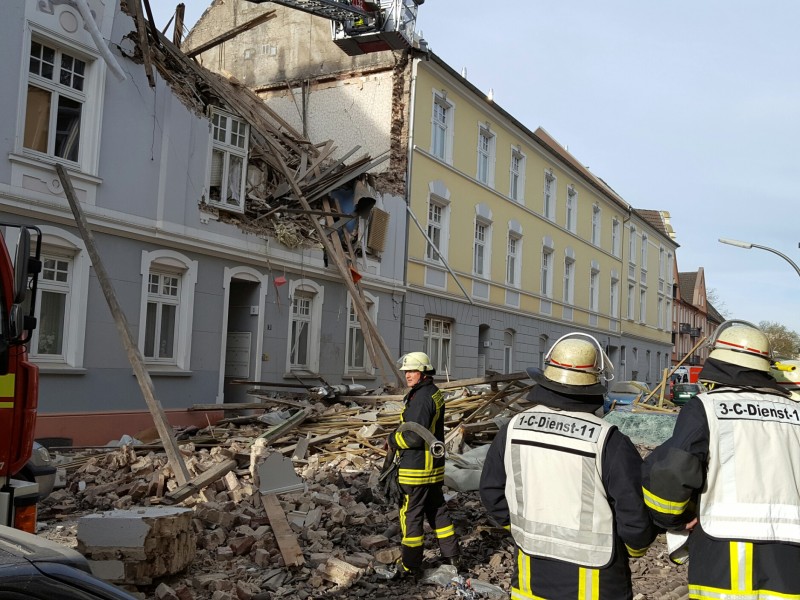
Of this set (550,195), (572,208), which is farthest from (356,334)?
(572,208)

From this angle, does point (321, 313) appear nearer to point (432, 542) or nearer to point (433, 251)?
point (433, 251)

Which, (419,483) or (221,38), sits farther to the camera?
(221,38)

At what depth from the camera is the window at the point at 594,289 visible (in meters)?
32.5

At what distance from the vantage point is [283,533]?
21.8 ft

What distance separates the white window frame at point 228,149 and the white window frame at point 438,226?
6700 millimetres

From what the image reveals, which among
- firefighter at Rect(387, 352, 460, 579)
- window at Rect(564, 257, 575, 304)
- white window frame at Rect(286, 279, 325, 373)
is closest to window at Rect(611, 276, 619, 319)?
window at Rect(564, 257, 575, 304)

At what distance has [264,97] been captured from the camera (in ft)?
68.5

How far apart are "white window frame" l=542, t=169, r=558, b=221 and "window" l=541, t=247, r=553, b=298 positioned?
127 cm

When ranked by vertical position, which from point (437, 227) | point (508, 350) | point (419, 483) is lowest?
point (419, 483)

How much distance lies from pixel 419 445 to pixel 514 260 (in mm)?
19376

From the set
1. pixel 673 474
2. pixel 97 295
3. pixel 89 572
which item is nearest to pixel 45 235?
pixel 97 295

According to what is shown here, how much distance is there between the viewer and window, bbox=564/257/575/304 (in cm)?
2978

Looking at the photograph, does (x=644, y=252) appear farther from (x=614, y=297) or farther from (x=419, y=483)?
(x=419, y=483)

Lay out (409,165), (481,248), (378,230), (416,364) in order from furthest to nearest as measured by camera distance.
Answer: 1. (481,248)
2. (409,165)
3. (378,230)
4. (416,364)
